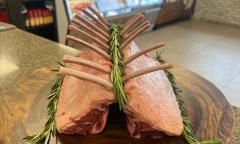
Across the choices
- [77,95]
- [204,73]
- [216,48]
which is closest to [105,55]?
[77,95]

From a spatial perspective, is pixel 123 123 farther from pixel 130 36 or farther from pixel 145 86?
pixel 130 36

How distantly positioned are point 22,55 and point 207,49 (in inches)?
143

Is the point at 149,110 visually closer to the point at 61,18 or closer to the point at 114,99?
the point at 114,99

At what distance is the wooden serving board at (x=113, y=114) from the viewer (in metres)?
0.77

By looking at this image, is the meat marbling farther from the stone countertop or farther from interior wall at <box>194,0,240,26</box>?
interior wall at <box>194,0,240,26</box>

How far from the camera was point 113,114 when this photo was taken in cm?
84

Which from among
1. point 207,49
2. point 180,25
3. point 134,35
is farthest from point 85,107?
point 180,25

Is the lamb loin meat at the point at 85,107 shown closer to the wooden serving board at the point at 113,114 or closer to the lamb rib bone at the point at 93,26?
the wooden serving board at the point at 113,114

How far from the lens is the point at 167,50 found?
4.38m

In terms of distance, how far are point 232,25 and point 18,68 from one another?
5652mm

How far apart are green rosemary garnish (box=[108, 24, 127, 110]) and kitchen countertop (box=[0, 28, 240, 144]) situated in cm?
53

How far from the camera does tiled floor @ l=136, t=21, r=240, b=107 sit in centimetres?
350

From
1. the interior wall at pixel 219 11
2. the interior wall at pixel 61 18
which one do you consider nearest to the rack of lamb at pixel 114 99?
the interior wall at pixel 61 18

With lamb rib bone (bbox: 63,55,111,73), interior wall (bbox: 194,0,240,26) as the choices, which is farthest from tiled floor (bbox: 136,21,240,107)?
lamb rib bone (bbox: 63,55,111,73)
